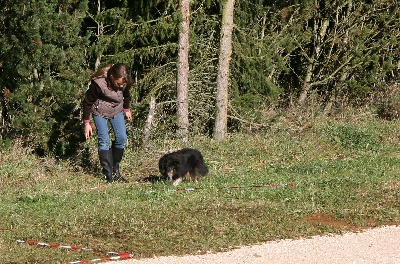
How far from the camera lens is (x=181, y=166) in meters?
10.7

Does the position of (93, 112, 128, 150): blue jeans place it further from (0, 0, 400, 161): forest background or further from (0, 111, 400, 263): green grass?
(0, 0, 400, 161): forest background

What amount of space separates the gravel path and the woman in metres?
4.15

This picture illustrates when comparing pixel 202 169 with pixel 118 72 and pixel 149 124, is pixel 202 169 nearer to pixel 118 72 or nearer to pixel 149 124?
pixel 118 72

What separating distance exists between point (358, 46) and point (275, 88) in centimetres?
355

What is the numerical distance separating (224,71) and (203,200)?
5.91 metres

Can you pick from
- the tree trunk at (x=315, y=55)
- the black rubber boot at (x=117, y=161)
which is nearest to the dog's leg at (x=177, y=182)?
the black rubber boot at (x=117, y=161)

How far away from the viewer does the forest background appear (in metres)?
12.3

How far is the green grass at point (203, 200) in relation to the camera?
779 cm

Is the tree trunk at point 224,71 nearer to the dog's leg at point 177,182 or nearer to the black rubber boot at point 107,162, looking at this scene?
the black rubber boot at point 107,162

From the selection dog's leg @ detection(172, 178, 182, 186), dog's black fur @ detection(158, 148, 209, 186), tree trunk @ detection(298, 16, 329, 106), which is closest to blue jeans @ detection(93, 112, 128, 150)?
dog's black fur @ detection(158, 148, 209, 186)

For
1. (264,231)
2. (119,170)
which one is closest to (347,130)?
(119,170)

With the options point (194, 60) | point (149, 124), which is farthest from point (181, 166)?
point (194, 60)

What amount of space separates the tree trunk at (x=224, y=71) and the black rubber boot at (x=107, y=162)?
13.7ft

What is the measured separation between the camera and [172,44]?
14742 mm
